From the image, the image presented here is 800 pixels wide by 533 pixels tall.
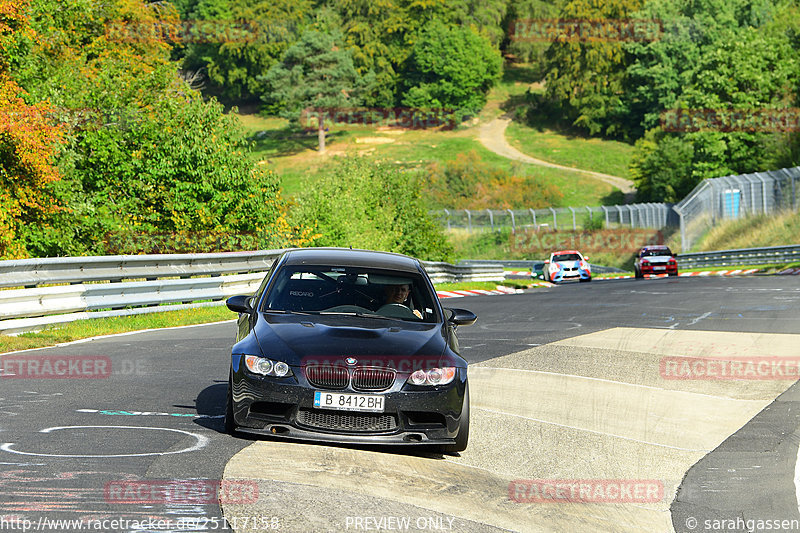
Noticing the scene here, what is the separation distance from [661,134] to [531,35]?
56591 mm

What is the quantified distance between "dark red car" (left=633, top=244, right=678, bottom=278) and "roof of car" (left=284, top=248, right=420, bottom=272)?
3581cm

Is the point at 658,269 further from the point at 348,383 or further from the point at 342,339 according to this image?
the point at 348,383

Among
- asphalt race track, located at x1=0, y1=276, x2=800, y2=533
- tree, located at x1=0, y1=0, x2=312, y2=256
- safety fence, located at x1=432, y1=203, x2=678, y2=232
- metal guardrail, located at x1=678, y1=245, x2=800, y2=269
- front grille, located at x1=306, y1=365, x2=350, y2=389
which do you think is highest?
front grille, located at x1=306, y1=365, x2=350, y2=389

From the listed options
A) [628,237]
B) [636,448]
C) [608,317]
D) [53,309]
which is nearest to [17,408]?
[636,448]

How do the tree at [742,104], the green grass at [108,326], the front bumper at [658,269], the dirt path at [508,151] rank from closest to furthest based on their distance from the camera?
the green grass at [108,326] → the front bumper at [658,269] → the tree at [742,104] → the dirt path at [508,151]

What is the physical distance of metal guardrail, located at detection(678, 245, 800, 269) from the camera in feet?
149

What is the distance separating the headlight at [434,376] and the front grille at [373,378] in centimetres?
15

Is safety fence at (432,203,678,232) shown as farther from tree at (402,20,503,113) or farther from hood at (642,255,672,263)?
tree at (402,20,503,113)

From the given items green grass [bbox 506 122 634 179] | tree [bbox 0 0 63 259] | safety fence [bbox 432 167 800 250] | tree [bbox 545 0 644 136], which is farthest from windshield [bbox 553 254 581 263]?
tree [bbox 545 0 644 136]

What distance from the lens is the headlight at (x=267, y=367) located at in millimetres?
7180

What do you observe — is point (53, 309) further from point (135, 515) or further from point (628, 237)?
point (628, 237)

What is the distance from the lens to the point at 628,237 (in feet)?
216

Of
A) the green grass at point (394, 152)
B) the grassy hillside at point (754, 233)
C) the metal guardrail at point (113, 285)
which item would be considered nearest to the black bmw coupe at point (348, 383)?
the metal guardrail at point (113, 285)

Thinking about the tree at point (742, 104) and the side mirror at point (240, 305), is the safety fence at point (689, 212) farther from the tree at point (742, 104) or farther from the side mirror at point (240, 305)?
the side mirror at point (240, 305)
